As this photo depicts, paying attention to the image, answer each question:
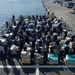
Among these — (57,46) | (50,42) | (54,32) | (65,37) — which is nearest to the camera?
(57,46)

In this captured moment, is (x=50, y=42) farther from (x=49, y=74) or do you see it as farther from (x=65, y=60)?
(x=49, y=74)

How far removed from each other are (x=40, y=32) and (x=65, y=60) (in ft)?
38.3

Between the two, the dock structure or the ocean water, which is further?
the ocean water

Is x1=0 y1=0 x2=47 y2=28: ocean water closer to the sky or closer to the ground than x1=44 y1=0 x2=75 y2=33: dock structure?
closer to the ground

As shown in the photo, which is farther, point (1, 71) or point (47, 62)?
point (47, 62)

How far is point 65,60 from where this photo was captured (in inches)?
1137

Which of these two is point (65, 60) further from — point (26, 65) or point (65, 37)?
point (65, 37)

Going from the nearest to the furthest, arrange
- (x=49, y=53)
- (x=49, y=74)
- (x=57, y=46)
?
(x=49, y=74), (x=49, y=53), (x=57, y=46)

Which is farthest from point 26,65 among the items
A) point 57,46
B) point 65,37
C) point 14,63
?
point 65,37

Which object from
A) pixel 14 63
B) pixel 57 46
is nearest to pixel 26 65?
pixel 14 63

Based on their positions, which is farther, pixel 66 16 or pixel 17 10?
pixel 17 10

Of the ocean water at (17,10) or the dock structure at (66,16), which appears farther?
the ocean water at (17,10)

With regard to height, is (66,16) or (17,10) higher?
(66,16)

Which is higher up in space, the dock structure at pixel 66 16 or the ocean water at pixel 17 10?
the dock structure at pixel 66 16
